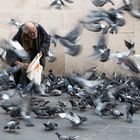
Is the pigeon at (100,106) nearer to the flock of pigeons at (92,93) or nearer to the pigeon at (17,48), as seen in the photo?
the flock of pigeons at (92,93)

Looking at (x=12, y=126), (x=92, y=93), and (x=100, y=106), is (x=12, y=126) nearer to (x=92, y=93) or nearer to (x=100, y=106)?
(x=100, y=106)

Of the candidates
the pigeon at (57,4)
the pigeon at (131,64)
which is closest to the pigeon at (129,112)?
the pigeon at (131,64)

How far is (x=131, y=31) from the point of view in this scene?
493 inches

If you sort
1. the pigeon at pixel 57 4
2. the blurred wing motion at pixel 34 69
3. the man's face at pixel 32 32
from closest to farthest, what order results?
1. the man's face at pixel 32 32
2. the blurred wing motion at pixel 34 69
3. the pigeon at pixel 57 4

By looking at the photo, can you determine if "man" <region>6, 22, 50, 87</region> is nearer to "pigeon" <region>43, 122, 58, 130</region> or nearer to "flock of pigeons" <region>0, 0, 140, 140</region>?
"flock of pigeons" <region>0, 0, 140, 140</region>

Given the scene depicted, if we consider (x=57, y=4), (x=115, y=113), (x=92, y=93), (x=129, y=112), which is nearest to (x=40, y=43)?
(x=92, y=93)

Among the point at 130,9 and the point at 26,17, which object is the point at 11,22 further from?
the point at 130,9

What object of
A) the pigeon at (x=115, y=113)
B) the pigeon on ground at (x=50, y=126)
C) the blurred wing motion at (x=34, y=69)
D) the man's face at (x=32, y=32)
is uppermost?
the man's face at (x=32, y=32)

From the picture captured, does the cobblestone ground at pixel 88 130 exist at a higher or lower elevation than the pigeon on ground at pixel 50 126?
lower

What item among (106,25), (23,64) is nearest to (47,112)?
(23,64)

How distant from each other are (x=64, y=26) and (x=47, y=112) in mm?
5178

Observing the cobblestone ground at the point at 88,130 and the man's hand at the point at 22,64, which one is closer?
the cobblestone ground at the point at 88,130

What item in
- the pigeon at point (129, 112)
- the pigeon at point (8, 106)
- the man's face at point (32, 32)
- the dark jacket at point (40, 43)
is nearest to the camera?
the pigeon at point (8, 106)

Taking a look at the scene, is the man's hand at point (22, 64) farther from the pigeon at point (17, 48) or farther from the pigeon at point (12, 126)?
Answer: the pigeon at point (12, 126)
